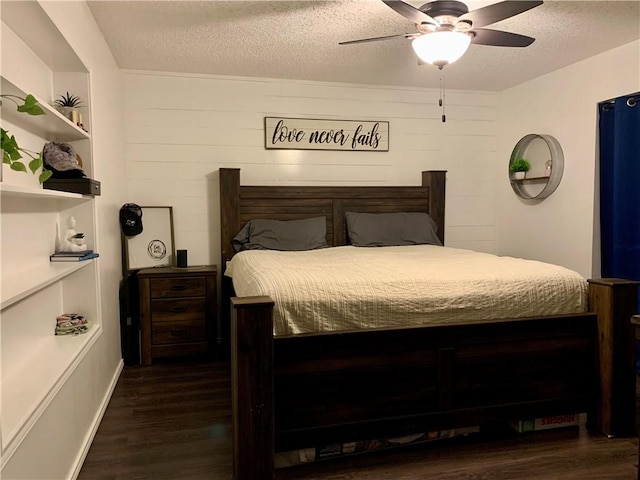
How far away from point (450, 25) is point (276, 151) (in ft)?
7.24

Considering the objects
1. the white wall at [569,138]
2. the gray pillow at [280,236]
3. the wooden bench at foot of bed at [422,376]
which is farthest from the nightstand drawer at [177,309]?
the white wall at [569,138]

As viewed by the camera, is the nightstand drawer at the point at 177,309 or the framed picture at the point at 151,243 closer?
the nightstand drawer at the point at 177,309

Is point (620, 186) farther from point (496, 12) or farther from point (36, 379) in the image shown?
point (36, 379)

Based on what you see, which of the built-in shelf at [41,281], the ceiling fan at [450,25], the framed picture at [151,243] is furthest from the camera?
the framed picture at [151,243]

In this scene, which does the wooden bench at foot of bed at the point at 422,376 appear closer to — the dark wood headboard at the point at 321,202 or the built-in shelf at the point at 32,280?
the built-in shelf at the point at 32,280

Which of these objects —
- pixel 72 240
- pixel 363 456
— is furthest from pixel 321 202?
pixel 363 456

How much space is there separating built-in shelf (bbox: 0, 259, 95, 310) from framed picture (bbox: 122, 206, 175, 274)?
4.56ft

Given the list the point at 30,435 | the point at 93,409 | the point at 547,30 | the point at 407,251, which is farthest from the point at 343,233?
the point at 30,435

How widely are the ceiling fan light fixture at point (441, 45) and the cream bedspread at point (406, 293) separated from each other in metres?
1.13

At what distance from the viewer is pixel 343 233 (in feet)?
13.9

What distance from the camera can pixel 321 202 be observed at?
421 cm

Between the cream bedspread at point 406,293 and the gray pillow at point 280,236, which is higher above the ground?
the gray pillow at point 280,236

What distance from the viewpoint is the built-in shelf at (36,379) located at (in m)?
1.40

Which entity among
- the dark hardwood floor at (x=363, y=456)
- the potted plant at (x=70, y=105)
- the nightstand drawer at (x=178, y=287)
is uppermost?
the potted plant at (x=70, y=105)
